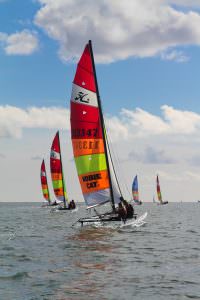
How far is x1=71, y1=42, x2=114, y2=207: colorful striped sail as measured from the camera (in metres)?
30.8

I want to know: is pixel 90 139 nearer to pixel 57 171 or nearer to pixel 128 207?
pixel 128 207

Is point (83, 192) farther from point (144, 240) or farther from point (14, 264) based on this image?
point (14, 264)

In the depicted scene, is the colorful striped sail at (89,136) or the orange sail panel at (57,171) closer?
the colorful striped sail at (89,136)

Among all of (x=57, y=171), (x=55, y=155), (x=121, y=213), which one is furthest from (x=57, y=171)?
(x=121, y=213)

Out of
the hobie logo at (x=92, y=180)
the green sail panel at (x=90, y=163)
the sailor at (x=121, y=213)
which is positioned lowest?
the sailor at (x=121, y=213)

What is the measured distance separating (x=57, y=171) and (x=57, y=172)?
246 mm

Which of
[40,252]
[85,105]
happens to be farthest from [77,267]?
[85,105]

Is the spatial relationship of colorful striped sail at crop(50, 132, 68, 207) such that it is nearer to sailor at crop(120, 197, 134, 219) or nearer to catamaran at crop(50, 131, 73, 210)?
catamaran at crop(50, 131, 73, 210)

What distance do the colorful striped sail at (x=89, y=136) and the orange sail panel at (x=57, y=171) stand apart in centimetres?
3312

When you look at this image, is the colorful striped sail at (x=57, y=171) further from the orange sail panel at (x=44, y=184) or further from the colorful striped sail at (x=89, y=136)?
the colorful striped sail at (x=89, y=136)

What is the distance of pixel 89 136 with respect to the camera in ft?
102

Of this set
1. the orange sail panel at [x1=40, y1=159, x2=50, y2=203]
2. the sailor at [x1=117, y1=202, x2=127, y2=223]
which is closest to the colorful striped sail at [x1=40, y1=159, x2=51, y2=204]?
the orange sail panel at [x1=40, y1=159, x2=50, y2=203]

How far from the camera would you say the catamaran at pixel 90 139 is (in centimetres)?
3080

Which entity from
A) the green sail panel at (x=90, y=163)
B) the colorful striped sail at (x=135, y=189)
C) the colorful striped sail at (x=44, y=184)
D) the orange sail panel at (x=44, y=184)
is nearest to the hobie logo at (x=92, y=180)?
the green sail panel at (x=90, y=163)
